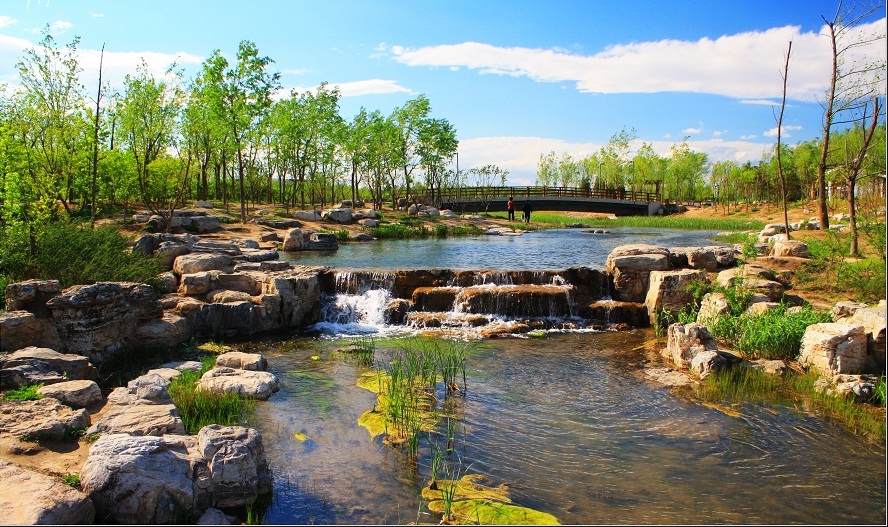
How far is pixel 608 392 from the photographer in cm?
891

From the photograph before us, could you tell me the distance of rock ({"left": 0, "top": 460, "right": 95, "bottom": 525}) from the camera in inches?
168

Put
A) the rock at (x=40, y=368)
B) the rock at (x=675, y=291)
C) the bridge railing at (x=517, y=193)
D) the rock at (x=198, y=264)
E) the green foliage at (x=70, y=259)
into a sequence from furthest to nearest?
the bridge railing at (x=517, y=193) < the rock at (x=198, y=264) < the rock at (x=675, y=291) < the green foliage at (x=70, y=259) < the rock at (x=40, y=368)

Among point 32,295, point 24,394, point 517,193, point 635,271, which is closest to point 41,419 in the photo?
point 24,394

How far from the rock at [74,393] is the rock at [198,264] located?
673 cm

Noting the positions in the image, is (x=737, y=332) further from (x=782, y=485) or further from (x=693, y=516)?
(x=693, y=516)

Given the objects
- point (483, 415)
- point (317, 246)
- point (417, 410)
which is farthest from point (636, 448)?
point (317, 246)

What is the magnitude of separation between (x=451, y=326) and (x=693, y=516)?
8256mm

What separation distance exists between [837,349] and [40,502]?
9.51 meters

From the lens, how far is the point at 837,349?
27.8 feet

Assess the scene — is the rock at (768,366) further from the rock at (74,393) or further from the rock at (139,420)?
the rock at (74,393)

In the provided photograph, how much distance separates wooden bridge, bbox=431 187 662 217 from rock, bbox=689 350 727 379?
40211 millimetres

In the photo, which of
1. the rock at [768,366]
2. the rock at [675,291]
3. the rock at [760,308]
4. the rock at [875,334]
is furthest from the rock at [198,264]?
the rock at [875,334]

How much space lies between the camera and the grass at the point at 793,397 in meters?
7.32

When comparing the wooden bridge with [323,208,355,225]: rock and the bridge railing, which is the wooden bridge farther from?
[323,208,355,225]: rock
